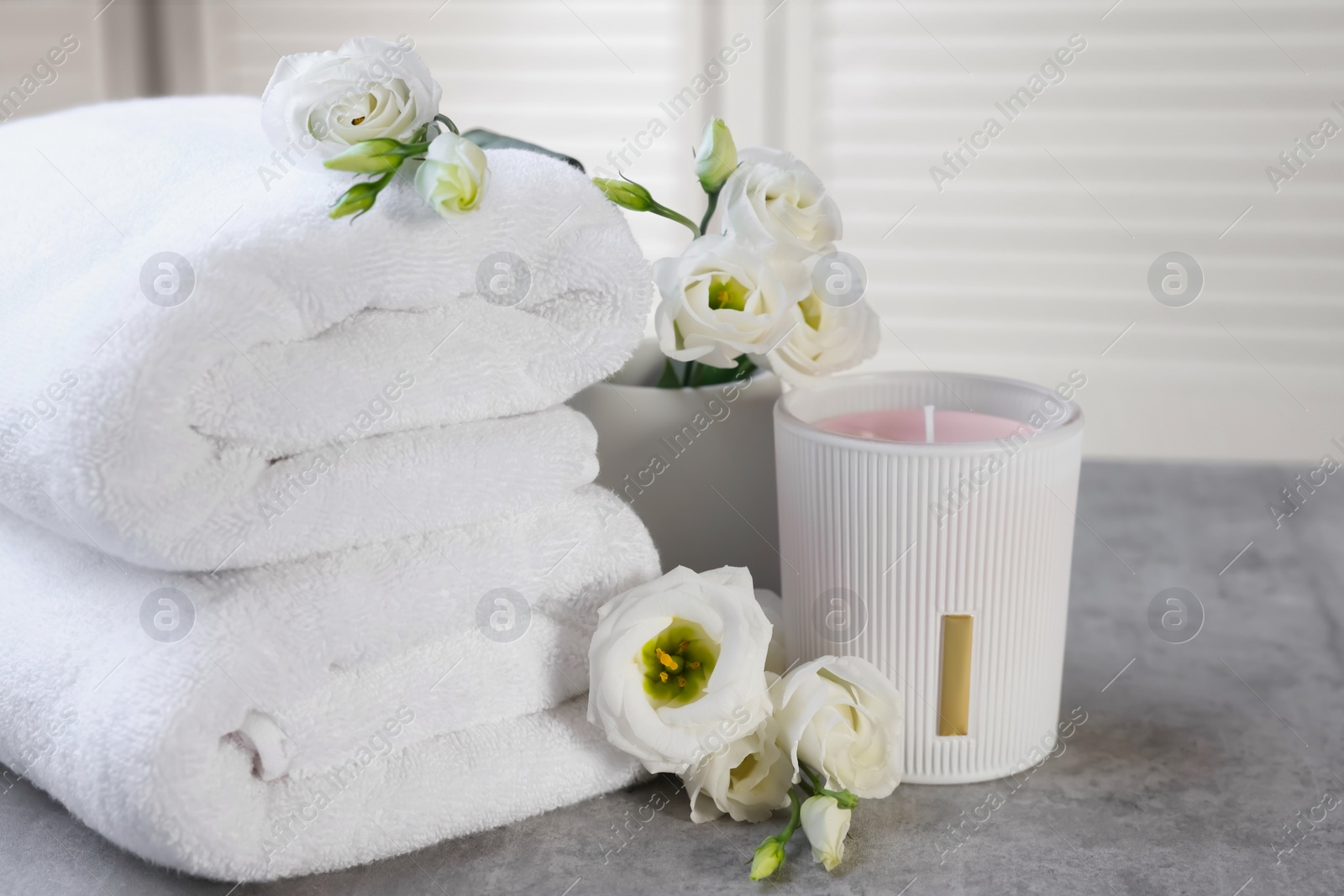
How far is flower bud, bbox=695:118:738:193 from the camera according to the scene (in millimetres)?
604

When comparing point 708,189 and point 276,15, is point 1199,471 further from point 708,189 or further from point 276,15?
point 276,15

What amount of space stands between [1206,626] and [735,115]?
0.76 metres

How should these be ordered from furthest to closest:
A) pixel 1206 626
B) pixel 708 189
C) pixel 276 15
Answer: pixel 276 15
pixel 1206 626
pixel 708 189

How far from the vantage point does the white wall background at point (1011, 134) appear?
125 centimetres

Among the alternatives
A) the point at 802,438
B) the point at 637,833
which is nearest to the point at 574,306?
the point at 802,438

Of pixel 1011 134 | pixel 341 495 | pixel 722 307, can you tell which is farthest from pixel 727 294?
pixel 1011 134

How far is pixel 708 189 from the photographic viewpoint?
620 millimetres

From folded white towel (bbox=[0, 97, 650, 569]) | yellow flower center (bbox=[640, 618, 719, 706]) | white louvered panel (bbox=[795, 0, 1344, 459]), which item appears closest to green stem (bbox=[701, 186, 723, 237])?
folded white towel (bbox=[0, 97, 650, 569])

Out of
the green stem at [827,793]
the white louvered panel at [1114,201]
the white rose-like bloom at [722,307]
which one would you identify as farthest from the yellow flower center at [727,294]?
the white louvered panel at [1114,201]

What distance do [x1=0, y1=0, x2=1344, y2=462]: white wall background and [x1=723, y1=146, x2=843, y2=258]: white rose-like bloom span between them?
731 mm

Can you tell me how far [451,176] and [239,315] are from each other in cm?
10

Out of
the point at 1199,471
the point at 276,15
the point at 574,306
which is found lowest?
the point at 1199,471

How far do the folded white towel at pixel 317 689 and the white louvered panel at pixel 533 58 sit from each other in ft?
2.80

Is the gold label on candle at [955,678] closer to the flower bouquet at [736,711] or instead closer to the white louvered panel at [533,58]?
the flower bouquet at [736,711]
